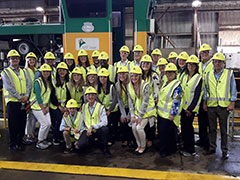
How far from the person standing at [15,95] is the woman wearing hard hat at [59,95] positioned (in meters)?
0.48

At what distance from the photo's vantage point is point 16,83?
379 centimetres

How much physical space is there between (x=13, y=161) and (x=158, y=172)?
7.13ft

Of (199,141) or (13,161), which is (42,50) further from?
(199,141)

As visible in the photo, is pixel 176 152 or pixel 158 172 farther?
pixel 176 152

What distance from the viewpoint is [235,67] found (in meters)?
7.56

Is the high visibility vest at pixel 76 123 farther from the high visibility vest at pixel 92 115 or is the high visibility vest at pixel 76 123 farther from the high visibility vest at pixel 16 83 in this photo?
Answer: the high visibility vest at pixel 16 83

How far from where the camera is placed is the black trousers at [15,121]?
3768 mm

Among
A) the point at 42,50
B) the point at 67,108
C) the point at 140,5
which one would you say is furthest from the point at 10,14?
the point at 67,108

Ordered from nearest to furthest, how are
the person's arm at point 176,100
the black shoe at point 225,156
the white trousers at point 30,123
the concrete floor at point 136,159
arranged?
1. the concrete floor at point 136,159
2. the person's arm at point 176,100
3. the black shoe at point 225,156
4. the white trousers at point 30,123

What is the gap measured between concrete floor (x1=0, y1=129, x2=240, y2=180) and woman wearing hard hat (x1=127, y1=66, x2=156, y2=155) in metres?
0.29

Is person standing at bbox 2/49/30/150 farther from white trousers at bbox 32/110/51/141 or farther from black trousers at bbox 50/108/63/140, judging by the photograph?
black trousers at bbox 50/108/63/140

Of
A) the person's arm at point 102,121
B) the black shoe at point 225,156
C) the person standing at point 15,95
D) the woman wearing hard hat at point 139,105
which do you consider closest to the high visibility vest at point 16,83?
the person standing at point 15,95

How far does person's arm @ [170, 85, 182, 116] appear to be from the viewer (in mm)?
3361

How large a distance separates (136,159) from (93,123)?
0.88 meters
